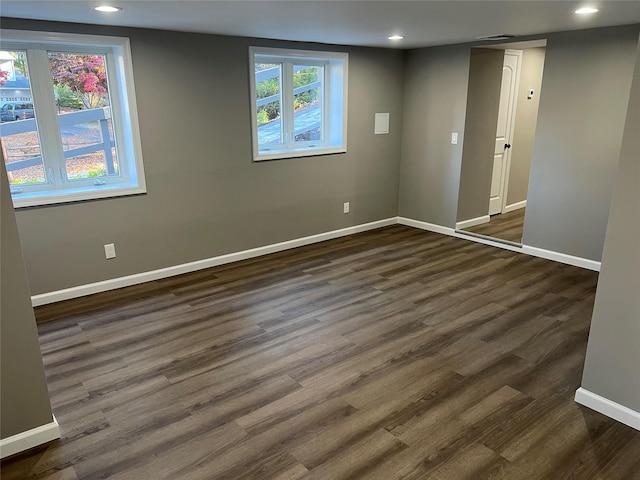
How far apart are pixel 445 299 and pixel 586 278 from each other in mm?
1504

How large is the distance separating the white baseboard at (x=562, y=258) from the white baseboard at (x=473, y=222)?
91cm

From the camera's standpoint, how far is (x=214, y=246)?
4.70 m

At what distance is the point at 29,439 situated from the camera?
7.27 ft

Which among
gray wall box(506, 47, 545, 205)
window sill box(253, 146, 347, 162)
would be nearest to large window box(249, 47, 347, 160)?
window sill box(253, 146, 347, 162)

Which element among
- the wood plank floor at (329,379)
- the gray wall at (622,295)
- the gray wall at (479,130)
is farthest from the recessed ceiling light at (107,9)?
the gray wall at (479,130)

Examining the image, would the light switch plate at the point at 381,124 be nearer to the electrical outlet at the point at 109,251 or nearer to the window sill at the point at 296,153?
the window sill at the point at 296,153

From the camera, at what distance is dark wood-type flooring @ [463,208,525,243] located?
5625 mm

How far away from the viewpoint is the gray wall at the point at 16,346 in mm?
1985

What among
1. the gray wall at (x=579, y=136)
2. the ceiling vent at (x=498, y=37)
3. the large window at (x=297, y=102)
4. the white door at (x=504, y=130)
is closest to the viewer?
the gray wall at (x=579, y=136)

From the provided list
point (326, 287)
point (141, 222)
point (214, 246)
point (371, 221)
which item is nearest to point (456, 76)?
point (371, 221)

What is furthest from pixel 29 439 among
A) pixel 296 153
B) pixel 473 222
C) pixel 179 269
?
pixel 473 222

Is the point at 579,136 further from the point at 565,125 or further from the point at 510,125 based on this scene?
the point at 510,125

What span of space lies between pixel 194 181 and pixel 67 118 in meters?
1.15

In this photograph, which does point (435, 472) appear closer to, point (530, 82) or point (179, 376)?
point (179, 376)
